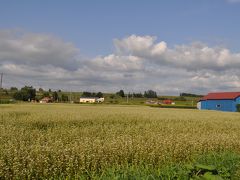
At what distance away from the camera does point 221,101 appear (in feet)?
Result: 250

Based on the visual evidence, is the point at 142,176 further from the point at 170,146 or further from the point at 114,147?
the point at 170,146

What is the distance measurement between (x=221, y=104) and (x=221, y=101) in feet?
2.21

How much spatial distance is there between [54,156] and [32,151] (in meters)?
0.64

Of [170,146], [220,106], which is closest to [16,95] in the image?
[220,106]

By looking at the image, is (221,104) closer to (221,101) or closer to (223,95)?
(221,101)

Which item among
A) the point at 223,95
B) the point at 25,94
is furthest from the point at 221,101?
the point at 25,94

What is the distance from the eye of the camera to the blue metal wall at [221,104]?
72.8m

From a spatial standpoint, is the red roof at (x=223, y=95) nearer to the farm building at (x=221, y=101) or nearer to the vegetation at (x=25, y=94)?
the farm building at (x=221, y=101)

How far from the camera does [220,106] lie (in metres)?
76.8

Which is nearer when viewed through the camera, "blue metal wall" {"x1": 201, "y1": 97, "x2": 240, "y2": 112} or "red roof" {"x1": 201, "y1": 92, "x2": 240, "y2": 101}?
"blue metal wall" {"x1": 201, "y1": 97, "x2": 240, "y2": 112}

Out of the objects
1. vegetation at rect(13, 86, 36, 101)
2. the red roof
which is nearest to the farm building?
the red roof

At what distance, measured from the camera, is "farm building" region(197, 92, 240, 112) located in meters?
72.8

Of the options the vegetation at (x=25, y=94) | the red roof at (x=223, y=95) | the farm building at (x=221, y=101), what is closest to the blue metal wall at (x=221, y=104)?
the farm building at (x=221, y=101)

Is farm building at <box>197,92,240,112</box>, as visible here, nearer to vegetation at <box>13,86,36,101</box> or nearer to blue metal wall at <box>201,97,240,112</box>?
blue metal wall at <box>201,97,240,112</box>
